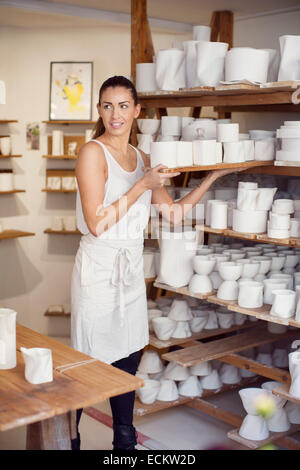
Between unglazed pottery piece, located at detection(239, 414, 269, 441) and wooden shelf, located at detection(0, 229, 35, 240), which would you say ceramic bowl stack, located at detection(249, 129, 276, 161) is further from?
wooden shelf, located at detection(0, 229, 35, 240)

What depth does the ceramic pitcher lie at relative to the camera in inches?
83.3

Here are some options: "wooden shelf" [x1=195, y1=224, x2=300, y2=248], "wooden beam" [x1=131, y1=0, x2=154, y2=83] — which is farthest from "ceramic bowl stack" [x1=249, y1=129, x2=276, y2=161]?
"wooden beam" [x1=131, y1=0, x2=154, y2=83]

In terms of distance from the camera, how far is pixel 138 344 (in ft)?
9.66

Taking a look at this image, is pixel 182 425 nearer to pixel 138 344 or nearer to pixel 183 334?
pixel 183 334

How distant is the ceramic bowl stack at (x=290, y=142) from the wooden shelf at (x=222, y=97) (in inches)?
5.7

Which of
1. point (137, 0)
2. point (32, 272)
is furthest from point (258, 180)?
point (32, 272)

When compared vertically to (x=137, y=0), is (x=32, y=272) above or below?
below

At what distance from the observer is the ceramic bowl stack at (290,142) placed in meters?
3.00

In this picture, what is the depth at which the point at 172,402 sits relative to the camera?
3.66 m

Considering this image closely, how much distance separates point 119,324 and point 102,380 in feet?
2.65

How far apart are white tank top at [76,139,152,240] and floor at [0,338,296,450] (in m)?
1.25

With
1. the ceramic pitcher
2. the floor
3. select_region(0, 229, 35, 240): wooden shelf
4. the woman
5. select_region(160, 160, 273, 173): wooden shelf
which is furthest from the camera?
select_region(0, 229, 35, 240): wooden shelf

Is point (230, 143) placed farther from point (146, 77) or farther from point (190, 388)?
point (190, 388)

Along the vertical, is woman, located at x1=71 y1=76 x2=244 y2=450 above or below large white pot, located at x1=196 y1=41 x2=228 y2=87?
below
